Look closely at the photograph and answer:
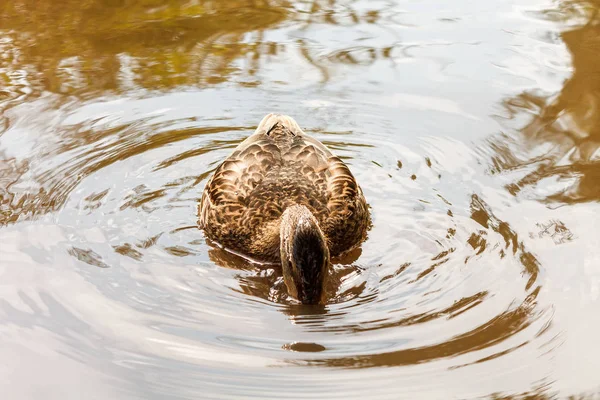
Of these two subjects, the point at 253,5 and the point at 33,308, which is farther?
the point at 253,5

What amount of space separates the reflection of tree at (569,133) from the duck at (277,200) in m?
1.36

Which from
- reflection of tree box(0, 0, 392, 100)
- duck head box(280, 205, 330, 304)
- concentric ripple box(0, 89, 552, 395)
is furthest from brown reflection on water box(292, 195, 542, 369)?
reflection of tree box(0, 0, 392, 100)

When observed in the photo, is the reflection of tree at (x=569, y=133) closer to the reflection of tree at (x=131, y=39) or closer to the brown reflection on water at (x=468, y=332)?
the brown reflection on water at (x=468, y=332)

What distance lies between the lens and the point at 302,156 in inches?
272

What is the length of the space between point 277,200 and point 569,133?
2783 millimetres

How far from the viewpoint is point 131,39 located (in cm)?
994

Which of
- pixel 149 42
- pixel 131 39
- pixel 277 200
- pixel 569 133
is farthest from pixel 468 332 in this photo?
pixel 131 39

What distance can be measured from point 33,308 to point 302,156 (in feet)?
7.69

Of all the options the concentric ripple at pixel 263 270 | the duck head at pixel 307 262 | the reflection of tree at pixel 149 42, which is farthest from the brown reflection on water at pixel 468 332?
the reflection of tree at pixel 149 42

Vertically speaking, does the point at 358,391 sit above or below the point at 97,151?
above

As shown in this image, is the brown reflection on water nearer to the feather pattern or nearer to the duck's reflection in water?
the duck's reflection in water

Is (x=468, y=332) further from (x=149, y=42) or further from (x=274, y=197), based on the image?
(x=149, y=42)

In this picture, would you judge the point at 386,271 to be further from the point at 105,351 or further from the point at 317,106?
the point at 317,106

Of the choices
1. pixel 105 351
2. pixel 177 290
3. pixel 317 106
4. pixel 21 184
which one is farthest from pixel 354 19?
pixel 105 351
